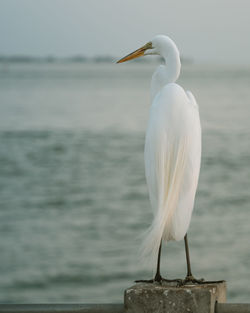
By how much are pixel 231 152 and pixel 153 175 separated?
67.5ft

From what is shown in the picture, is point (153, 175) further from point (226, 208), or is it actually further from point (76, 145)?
point (76, 145)

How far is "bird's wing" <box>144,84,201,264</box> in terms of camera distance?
13.2ft

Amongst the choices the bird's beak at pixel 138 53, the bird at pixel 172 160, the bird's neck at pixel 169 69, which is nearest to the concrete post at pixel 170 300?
the bird at pixel 172 160

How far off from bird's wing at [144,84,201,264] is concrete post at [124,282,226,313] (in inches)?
25.3

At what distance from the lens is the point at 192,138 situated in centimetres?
409

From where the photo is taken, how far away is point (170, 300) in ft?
10.8

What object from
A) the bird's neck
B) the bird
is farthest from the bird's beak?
the bird

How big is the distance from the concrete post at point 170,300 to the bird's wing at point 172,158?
0.64 meters

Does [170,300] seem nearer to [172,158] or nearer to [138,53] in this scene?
[172,158]

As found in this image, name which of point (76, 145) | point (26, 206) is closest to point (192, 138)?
point (26, 206)

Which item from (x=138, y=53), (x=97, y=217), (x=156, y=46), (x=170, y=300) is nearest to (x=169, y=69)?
(x=156, y=46)

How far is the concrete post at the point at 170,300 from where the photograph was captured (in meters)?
3.25

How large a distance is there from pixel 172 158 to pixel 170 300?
98 cm

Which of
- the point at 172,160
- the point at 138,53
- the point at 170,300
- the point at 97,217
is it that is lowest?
the point at 97,217
